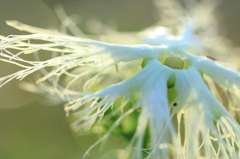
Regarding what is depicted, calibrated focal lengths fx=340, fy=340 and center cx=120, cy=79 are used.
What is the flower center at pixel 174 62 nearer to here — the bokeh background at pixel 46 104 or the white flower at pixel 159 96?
the white flower at pixel 159 96

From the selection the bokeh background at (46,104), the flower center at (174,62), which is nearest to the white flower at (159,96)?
the flower center at (174,62)

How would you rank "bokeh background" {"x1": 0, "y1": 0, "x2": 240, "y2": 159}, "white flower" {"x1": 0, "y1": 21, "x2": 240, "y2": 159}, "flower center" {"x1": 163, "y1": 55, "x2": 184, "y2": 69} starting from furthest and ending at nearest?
1. "bokeh background" {"x1": 0, "y1": 0, "x2": 240, "y2": 159}
2. "flower center" {"x1": 163, "y1": 55, "x2": 184, "y2": 69}
3. "white flower" {"x1": 0, "y1": 21, "x2": 240, "y2": 159}

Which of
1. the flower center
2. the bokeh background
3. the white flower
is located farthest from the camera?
the bokeh background

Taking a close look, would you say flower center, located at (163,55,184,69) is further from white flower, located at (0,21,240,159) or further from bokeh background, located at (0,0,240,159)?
bokeh background, located at (0,0,240,159)

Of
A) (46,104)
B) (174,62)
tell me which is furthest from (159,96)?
(46,104)

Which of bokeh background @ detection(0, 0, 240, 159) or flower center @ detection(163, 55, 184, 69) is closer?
flower center @ detection(163, 55, 184, 69)

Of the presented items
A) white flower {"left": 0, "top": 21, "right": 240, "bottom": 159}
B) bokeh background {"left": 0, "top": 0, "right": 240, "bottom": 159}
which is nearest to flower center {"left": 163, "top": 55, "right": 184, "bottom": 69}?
white flower {"left": 0, "top": 21, "right": 240, "bottom": 159}

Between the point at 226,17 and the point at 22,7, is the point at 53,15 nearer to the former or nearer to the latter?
the point at 22,7
